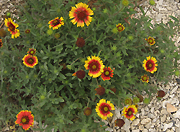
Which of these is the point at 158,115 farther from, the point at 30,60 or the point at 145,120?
the point at 30,60

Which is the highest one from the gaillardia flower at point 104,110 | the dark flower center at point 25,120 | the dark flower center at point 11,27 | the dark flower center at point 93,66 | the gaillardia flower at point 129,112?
the dark flower center at point 11,27

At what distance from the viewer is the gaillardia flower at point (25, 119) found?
5.97 ft

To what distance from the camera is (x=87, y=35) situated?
226 centimetres

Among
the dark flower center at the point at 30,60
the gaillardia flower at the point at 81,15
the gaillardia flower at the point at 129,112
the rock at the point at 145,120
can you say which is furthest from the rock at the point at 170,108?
the dark flower center at the point at 30,60

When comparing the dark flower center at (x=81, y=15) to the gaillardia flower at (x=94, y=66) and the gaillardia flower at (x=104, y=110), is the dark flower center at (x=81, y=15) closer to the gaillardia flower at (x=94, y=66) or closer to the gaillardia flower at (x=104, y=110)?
the gaillardia flower at (x=94, y=66)

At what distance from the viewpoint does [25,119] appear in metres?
1.83

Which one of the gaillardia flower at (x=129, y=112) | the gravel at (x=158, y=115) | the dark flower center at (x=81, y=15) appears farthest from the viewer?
the gravel at (x=158, y=115)

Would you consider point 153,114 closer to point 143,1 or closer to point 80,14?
point 80,14

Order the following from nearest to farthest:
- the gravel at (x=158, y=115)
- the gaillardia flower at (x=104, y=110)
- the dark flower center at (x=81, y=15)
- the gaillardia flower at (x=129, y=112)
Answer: the gaillardia flower at (x=104, y=110) < the dark flower center at (x=81, y=15) < the gaillardia flower at (x=129, y=112) < the gravel at (x=158, y=115)

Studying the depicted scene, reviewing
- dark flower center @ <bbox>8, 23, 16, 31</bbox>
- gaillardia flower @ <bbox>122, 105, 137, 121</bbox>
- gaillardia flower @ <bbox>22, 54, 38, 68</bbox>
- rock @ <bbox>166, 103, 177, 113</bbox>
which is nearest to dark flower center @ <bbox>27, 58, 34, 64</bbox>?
gaillardia flower @ <bbox>22, 54, 38, 68</bbox>

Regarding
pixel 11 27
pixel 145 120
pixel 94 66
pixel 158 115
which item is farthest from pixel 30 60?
pixel 158 115

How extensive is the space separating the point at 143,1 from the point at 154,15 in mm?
359

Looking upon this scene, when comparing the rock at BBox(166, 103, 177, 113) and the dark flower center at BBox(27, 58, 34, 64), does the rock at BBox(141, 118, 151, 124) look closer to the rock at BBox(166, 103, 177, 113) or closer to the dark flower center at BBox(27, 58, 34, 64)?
the rock at BBox(166, 103, 177, 113)

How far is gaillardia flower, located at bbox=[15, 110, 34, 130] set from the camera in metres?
1.82
